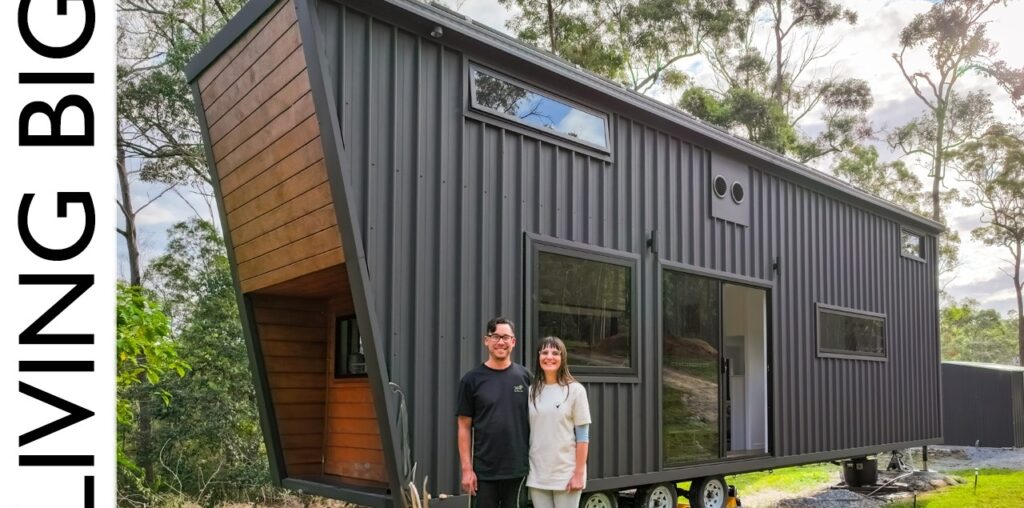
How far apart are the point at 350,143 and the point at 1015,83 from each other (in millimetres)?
24993

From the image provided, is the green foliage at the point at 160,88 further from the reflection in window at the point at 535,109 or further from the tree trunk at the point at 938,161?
the tree trunk at the point at 938,161

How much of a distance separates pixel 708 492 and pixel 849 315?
306 centimetres

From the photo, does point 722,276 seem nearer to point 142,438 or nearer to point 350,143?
point 350,143

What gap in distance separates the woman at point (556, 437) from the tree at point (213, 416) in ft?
23.3

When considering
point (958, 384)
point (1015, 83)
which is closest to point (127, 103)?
point (958, 384)

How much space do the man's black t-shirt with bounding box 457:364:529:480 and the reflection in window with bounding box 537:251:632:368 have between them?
1.51 m

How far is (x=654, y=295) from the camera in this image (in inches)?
256

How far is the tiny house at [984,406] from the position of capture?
57.2ft

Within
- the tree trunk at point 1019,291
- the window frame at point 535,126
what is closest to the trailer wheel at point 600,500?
the window frame at point 535,126

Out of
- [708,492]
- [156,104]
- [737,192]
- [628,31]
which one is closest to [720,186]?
[737,192]

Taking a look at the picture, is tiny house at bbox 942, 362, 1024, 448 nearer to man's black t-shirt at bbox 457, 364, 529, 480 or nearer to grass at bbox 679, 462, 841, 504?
grass at bbox 679, 462, 841, 504

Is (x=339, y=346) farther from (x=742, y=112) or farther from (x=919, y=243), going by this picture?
(x=742, y=112)

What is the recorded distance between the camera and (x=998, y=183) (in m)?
25.0

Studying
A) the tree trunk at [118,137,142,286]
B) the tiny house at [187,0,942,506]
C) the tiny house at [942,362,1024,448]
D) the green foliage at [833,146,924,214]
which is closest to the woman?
the tiny house at [187,0,942,506]
